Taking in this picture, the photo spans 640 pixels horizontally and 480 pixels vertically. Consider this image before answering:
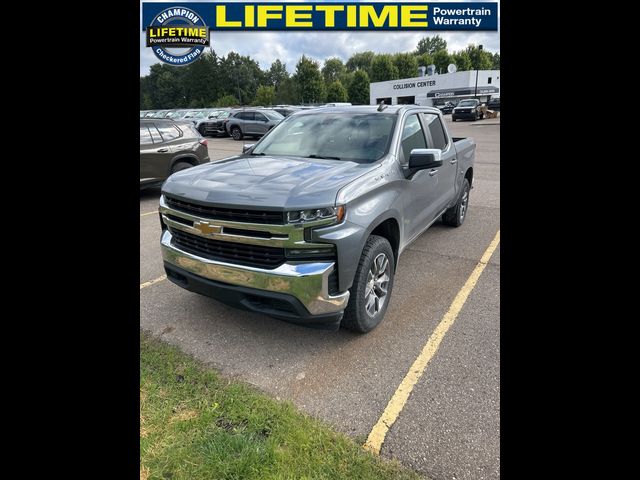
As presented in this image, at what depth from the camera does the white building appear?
2181 inches

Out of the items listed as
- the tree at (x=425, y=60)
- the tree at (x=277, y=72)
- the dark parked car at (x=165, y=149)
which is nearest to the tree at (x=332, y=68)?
the tree at (x=277, y=72)

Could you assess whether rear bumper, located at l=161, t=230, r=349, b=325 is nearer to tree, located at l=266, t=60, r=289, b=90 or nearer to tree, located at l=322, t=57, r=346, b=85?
tree, located at l=266, t=60, r=289, b=90

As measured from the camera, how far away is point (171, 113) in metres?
29.0

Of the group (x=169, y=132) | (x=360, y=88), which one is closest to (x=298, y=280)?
(x=169, y=132)

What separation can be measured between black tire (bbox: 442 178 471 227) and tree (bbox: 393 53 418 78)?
242ft

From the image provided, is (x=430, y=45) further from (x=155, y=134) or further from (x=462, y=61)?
(x=155, y=134)

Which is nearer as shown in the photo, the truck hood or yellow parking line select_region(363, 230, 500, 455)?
yellow parking line select_region(363, 230, 500, 455)

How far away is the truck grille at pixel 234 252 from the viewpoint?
2.74 m

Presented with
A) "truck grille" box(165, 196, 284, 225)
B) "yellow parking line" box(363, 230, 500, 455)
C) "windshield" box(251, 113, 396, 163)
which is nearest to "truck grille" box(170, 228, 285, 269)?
"truck grille" box(165, 196, 284, 225)

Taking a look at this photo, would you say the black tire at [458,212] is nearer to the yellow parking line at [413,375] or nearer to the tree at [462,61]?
the yellow parking line at [413,375]

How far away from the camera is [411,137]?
4.18 metres
